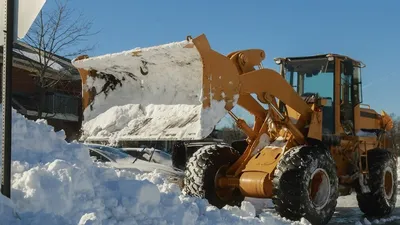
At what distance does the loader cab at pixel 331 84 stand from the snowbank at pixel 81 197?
123 inches

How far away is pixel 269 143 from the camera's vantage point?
840 cm

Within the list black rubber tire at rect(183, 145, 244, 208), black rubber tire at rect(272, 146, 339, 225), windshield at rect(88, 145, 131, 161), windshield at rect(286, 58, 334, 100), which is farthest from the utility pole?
windshield at rect(88, 145, 131, 161)

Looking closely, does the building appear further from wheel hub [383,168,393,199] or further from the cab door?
wheel hub [383,168,393,199]

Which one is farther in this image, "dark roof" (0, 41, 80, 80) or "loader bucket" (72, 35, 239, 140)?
"dark roof" (0, 41, 80, 80)

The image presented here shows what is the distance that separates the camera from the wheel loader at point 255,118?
672 centimetres

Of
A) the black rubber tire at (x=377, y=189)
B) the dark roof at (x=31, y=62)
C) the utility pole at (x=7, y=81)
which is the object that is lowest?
the black rubber tire at (x=377, y=189)

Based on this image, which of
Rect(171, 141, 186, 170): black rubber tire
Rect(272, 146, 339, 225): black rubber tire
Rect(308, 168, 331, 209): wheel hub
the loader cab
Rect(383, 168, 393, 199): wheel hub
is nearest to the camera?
Rect(272, 146, 339, 225): black rubber tire

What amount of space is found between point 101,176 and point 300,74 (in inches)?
196

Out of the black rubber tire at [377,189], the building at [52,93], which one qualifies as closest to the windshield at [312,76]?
the black rubber tire at [377,189]

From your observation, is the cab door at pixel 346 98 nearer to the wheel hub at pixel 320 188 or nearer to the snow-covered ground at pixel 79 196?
the wheel hub at pixel 320 188

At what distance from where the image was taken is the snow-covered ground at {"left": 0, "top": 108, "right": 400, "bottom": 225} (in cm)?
461

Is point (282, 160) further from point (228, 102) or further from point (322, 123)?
point (322, 123)

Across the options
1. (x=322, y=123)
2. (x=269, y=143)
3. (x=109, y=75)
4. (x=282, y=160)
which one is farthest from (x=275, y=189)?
(x=109, y=75)

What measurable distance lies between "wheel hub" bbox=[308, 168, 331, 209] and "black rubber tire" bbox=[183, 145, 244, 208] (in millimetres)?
1332
